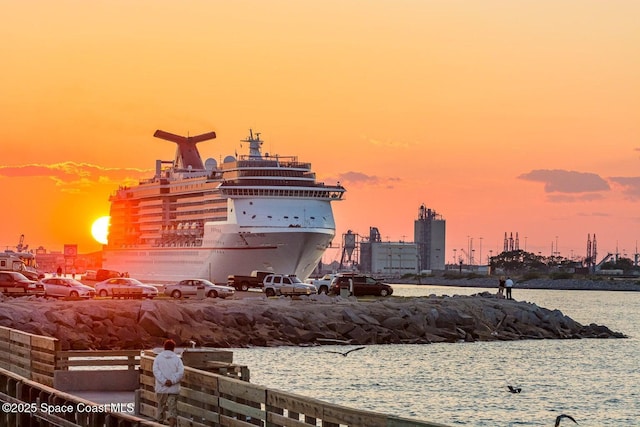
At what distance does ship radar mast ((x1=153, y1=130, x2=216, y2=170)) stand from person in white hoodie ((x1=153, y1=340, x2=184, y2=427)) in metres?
130

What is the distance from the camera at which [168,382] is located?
16766 mm

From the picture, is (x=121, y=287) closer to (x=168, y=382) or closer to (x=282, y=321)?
(x=282, y=321)

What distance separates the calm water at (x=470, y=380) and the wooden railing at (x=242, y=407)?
15917mm

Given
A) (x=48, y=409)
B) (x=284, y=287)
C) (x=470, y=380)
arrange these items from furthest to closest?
(x=284, y=287) < (x=470, y=380) < (x=48, y=409)

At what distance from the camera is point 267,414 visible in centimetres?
1489

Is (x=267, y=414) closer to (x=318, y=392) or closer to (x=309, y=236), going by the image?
(x=318, y=392)

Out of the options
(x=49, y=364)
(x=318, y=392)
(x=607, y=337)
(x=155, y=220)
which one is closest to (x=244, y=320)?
(x=318, y=392)

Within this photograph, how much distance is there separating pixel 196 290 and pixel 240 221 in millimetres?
36576

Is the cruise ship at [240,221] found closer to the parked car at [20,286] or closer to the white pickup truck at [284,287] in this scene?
the white pickup truck at [284,287]

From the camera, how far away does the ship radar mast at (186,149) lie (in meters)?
147

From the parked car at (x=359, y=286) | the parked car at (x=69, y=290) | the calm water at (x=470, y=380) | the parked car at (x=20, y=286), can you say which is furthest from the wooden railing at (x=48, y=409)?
the parked car at (x=359, y=286)

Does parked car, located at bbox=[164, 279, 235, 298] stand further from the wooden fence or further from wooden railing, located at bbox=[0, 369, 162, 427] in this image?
wooden railing, located at bbox=[0, 369, 162, 427]

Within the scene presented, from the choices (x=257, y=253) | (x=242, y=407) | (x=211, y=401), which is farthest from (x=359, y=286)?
(x=242, y=407)

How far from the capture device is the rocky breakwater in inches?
1917
